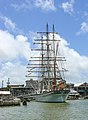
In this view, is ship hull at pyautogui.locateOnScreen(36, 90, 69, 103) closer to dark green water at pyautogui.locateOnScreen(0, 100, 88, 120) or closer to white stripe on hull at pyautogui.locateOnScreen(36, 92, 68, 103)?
white stripe on hull at pyautogui.locateOnScreen(36, 92, 68, 103)

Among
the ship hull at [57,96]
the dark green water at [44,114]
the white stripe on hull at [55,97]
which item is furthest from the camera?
the white stripe on hull at [55,97]

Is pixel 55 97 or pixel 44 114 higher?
pixel 55 97

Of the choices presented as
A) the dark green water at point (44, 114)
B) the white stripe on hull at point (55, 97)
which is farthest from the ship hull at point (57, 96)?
the dark green water at point (44, 114)

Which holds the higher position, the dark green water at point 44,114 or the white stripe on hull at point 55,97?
the white stripe on hull at point 55,97

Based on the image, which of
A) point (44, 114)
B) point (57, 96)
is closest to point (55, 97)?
point (57, 96)

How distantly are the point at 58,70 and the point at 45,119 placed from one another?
95690 mm

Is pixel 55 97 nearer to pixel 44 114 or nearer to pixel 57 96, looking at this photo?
pixel 57 96

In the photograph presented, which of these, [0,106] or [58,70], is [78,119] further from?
[58,70]

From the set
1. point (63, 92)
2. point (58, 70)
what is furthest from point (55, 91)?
point (58, 70)

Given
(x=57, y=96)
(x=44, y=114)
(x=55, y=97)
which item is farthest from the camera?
(x=55, y=97)

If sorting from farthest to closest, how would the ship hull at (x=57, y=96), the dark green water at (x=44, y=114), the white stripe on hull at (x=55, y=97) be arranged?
the white stripe on hull at (x=55, y=97), the ship hull at (x=57, y=96), the dark green water at (x=44, y=114)

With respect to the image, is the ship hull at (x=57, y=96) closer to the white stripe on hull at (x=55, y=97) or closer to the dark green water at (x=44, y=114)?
the white stripe on hull at (x=55, y=97)

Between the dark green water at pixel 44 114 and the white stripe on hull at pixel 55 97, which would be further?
the white stripe on hull at pixel 55 97

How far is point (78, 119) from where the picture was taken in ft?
189
